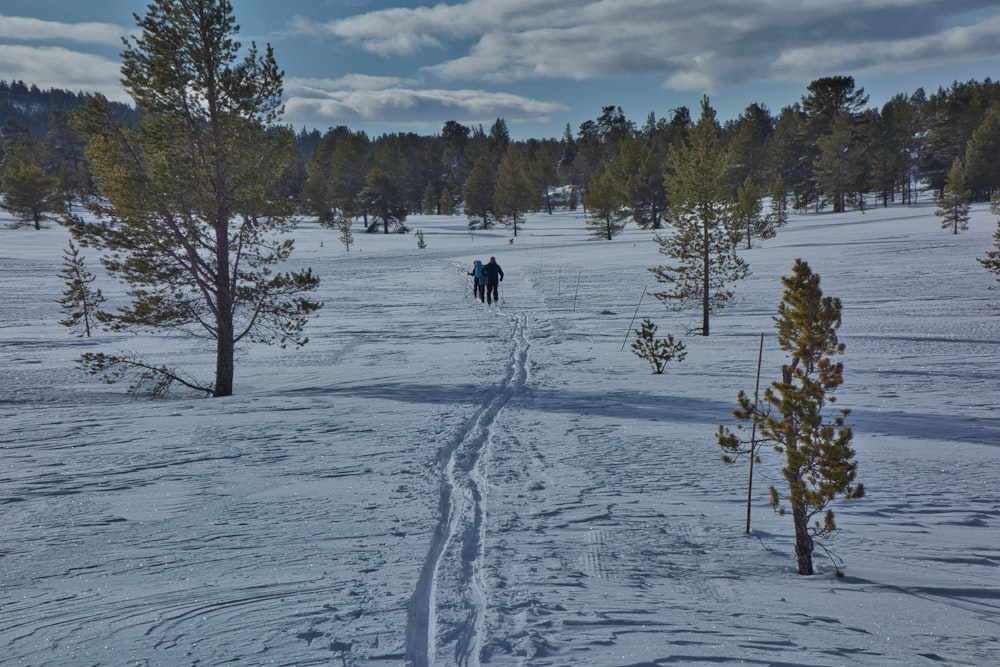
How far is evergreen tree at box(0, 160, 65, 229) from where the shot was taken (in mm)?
48375

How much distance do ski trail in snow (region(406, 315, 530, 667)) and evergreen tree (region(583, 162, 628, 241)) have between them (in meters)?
45.9

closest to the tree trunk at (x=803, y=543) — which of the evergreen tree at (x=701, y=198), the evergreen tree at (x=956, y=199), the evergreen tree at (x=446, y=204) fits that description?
the evergreen tree at (x=701, y=198)

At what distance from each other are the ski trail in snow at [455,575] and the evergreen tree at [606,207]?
151ft

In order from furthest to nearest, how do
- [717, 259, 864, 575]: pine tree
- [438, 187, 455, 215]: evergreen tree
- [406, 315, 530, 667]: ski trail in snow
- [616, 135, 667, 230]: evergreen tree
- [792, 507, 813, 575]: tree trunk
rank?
[438, 187, 455, 215]: evergreen tree, [616, 135, 667, 230]: evergreen tree, [792, 507, 813, 575]: tree trunk, [717, 259, 864, 575]: pine tree, [406, 315, 530, 667]: ski trail in snow

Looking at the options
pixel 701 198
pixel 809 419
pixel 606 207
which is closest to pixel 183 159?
pixel 809 419

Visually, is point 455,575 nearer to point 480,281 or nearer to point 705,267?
point 705,267

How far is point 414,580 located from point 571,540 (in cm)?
152

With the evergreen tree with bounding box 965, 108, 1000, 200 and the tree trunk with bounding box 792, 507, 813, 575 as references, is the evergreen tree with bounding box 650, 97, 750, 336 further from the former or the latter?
the evergreen tree with bounding box 965, 108, 1000, 200

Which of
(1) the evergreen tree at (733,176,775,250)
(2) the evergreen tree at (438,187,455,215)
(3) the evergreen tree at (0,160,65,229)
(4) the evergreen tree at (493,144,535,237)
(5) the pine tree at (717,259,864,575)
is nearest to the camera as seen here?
(5) the pine tree at (717,259,864,575)

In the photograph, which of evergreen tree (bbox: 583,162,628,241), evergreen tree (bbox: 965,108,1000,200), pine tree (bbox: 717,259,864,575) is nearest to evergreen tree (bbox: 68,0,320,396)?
pine tree (bbox: 717,259,864,575)

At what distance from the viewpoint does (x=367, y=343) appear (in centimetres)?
1619

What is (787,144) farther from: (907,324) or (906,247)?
(907,324)

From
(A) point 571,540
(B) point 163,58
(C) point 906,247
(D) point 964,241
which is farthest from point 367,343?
(D) point 964,241

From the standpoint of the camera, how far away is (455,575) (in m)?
4.67
